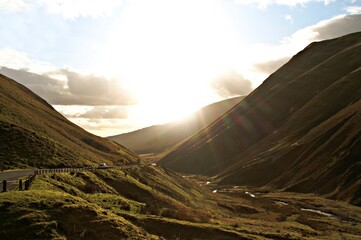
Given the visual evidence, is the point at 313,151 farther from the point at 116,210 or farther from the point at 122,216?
the point at 122,216

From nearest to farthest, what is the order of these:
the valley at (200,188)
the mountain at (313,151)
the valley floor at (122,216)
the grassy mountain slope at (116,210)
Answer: the valley floor at (122,216) → the grassy mountain slope at (116,210) → the valley at (200,188) → the mountain at (313,151)

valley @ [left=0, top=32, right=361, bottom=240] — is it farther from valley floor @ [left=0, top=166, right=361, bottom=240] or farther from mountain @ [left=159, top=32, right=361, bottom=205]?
mountain @ [left=159, top=32, right=361, bottom=205]

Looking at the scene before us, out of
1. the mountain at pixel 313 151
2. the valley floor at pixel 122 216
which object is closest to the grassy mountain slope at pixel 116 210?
the valley floor at pixel 122 216

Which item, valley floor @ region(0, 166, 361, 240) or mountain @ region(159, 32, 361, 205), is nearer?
valley floor @ region(0, 166, 361, 240)

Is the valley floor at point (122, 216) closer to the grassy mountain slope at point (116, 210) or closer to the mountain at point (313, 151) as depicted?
the grassy mountain slope at point (116, 210)

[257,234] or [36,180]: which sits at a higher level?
[36,180]

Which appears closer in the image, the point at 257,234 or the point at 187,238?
the point at 187,238

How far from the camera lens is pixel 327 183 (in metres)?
107

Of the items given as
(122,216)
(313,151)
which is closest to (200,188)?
(313,151)

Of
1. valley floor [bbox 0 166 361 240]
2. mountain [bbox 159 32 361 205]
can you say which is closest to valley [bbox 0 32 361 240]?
valley floor [bbox 0 166 361 240]

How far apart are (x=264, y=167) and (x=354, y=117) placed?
4066cm

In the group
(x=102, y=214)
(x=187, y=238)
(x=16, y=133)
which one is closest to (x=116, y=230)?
(x=102, y=214)

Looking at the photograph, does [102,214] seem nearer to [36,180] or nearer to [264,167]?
[36,180]

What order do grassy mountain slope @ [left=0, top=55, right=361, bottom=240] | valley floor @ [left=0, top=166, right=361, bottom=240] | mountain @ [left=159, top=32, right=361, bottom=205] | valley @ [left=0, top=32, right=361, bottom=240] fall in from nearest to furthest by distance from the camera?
valley floor @ [left=0, top=166, right=361, bottom=240] → grassy mountain slope @ [left=0, top=55, right=361, bottom=240] → valley @ [left=0, top=32, right=361, bottom=240] → mountain @ [left=159, top=32, right=361, bottom=205]
